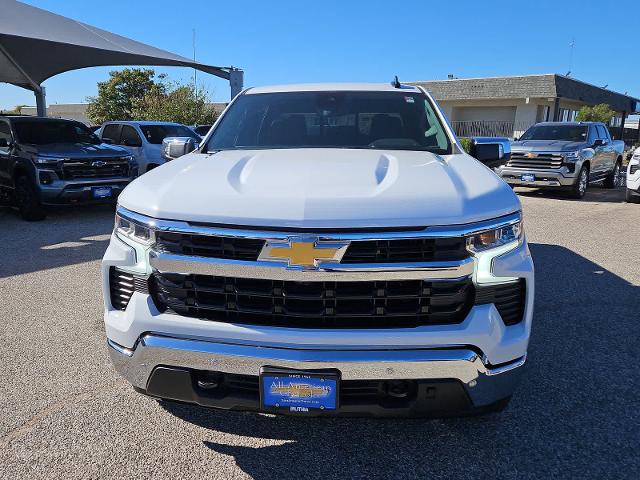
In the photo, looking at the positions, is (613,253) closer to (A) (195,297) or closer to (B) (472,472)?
(B) (472,472)

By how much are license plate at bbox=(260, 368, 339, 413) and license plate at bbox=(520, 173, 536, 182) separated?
38.3 feet

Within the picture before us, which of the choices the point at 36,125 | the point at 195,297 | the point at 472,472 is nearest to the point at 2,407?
the point at 195,297

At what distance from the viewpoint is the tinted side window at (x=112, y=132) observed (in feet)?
42.6

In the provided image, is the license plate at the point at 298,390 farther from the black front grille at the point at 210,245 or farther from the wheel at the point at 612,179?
the wheel at the point at 612,179

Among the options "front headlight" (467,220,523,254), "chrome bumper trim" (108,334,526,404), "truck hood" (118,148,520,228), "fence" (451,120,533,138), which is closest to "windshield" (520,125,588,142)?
"truck hood" (118,148,520,228)

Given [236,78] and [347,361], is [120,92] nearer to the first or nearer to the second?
[236,78]

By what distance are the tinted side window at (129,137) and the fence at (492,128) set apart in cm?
2319

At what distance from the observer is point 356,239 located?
6.48 ft

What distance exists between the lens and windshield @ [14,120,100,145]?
9.11m

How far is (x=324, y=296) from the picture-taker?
204 centimetres

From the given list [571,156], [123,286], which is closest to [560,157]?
[571,156]

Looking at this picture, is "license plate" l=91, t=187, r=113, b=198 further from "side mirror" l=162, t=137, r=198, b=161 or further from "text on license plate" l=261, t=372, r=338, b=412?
"text on license plate" l=261, t=372, r=338, b=412

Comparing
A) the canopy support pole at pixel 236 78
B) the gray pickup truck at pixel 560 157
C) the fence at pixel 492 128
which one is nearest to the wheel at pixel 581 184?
the gray pickup truck at pixel 560 157

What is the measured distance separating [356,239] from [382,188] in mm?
351
